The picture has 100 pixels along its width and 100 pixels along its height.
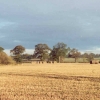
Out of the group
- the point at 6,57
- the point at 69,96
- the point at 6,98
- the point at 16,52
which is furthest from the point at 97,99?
the point at 16,52

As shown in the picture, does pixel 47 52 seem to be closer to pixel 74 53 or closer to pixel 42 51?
pixel 42 51

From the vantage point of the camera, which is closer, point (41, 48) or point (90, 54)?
point (41, 48)

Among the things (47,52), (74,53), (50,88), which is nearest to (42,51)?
(47,52)

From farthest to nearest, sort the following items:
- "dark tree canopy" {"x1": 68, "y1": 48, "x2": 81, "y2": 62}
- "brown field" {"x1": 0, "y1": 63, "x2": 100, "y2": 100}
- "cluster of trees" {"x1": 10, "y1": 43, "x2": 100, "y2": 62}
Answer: "dark tree canopy" {"x1": 68, "y1": 48, "x2": 81, "y2": 62}, "cluster of trees" {"x1": 10, "y1": 43, "x2": 100, "y2": 62}, "brown field" {"x1": 0, "y1": 63, "x2": 100, "y2": 100}

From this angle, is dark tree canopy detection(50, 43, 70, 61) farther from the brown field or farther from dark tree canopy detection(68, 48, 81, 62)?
the brown field

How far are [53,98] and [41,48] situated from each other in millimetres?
110479

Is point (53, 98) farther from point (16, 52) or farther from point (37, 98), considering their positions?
point (16, 52)

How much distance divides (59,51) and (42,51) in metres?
8.42

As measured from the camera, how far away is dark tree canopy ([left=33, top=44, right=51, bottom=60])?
12025 cm

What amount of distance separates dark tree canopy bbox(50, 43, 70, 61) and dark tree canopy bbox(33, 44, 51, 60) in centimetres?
283

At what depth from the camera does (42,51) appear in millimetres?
121688

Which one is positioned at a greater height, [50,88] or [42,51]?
[42,51]

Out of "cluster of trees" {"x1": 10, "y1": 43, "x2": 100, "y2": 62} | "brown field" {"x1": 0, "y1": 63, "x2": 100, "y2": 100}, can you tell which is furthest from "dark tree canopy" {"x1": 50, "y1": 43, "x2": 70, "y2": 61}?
"brown field" {"x1": 0, "y1": 63, "x2": 100, "y2": 100}

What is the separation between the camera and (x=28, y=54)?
138m
